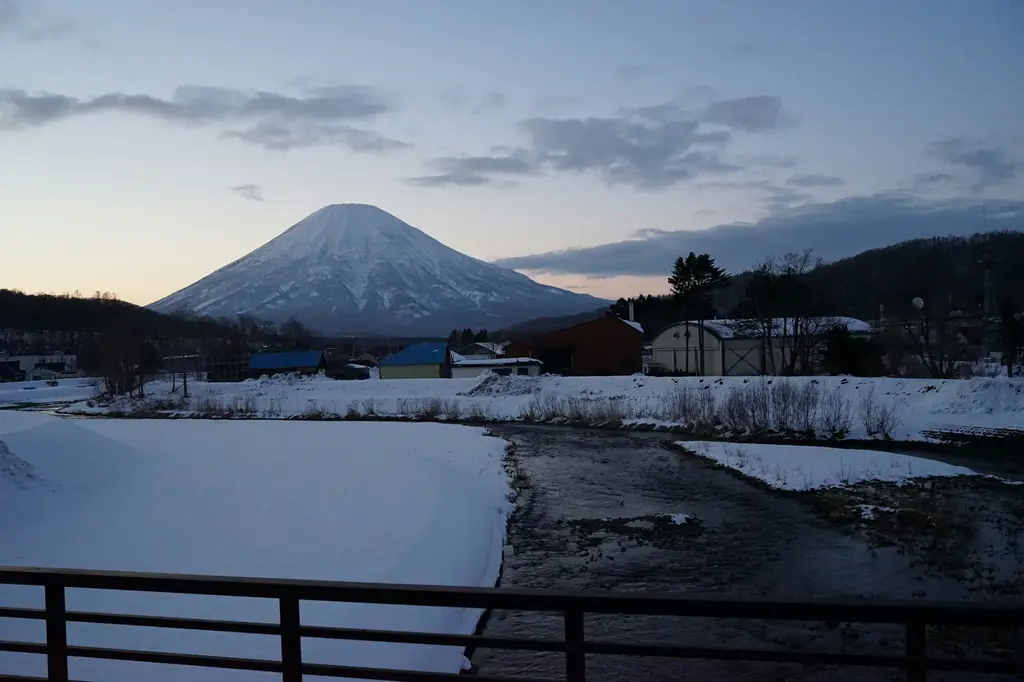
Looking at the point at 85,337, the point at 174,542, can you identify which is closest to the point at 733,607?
the point at 174,542

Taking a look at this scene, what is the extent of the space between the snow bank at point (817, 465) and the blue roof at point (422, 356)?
3629 cm

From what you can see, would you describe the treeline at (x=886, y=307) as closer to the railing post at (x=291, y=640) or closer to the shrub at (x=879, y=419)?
the shrub at (x=879, y=419)

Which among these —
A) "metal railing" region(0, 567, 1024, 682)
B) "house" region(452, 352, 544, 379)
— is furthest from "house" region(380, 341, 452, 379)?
"metal railing" region(0, 567, 1024, 682)

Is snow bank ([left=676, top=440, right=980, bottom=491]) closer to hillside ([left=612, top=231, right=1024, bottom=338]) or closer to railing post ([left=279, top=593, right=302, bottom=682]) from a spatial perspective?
railing post ([left=279, top=593, right=302, bottom=682])

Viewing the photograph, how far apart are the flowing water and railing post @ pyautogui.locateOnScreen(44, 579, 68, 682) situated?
2711 mm

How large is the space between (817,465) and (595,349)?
118 feet

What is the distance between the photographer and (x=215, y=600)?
7312mm

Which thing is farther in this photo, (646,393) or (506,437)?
(646,393)

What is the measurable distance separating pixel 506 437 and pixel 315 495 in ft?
51.4

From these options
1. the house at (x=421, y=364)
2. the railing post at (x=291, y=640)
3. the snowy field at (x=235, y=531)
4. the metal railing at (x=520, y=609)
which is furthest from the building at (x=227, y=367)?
the railing post at (x=291, y=640)

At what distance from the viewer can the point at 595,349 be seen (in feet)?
180

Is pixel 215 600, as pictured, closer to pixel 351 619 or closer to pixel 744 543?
pixel 351 619

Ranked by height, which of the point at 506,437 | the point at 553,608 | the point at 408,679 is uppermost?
the point at 553,608

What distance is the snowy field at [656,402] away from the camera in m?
25.8
